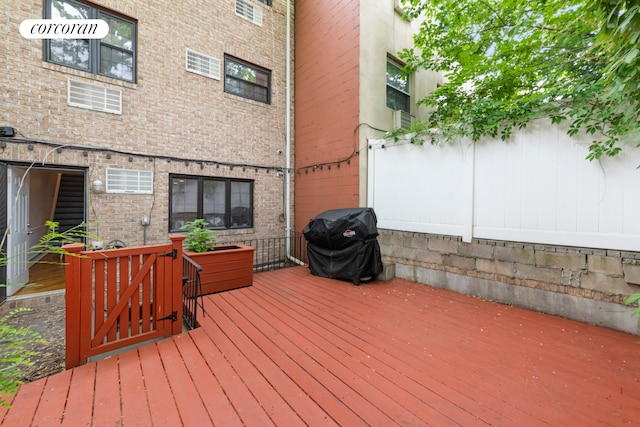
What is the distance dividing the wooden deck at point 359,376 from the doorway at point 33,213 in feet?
3.66

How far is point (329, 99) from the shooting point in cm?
632

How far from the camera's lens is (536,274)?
12.0 feet

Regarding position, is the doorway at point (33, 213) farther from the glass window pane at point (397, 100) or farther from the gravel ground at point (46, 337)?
the glass window pane at point (397, 100)

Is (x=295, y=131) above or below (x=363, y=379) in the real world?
above

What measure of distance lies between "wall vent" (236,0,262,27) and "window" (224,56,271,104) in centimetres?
107

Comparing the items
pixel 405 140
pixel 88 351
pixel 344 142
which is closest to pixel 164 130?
pixel 344 142

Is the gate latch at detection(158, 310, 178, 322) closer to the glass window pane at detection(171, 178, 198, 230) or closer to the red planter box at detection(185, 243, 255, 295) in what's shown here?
the red planter box at detection(185, 243, 255, 295)

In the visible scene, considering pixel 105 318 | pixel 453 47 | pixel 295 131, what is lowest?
pixel 105 318

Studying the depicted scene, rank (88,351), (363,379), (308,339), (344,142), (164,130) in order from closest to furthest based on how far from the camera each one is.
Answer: (363,379), (88,351), (308,339), (164,130), (344,142)

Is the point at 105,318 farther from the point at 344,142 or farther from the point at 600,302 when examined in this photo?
the point at 600,302

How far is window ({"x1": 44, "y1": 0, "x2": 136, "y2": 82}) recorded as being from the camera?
456 centimetres

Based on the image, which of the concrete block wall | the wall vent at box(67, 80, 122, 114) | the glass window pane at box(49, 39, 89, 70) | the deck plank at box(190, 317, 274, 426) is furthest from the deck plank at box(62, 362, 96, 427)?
the glass window pane at box(49, 39, 89, 70)

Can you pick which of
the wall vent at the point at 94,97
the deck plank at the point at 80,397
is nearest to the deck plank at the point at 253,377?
the deck plank at the point at 80,397

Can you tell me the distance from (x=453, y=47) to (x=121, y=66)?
6629mm
